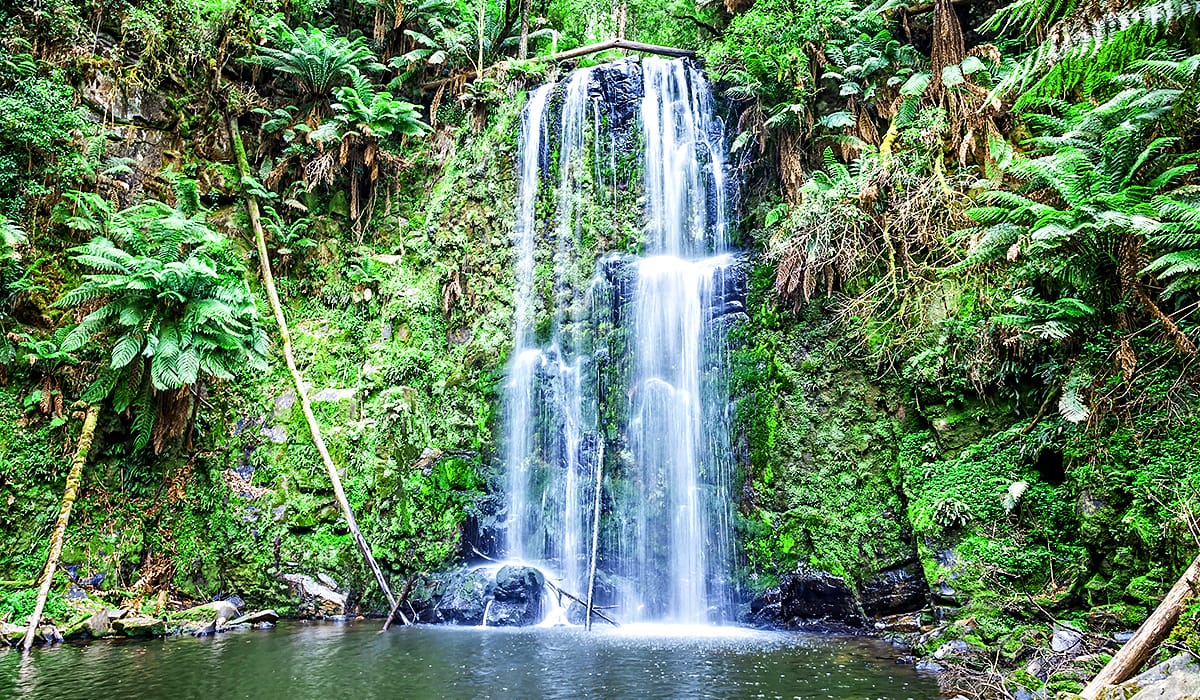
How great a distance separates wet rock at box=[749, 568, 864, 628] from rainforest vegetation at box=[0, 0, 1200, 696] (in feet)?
0.65

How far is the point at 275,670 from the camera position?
5.89m

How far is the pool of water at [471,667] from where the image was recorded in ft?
16.7

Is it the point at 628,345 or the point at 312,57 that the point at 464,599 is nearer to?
the point at 628,345

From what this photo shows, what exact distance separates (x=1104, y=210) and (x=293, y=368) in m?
10.2

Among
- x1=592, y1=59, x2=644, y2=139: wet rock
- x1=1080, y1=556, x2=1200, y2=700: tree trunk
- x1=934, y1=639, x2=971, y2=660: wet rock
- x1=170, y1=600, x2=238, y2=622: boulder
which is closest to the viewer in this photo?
x1=1080, y1=556, x2=1200, y2=700: tree trunk

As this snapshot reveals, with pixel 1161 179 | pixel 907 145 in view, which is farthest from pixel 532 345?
pixel 1161 179

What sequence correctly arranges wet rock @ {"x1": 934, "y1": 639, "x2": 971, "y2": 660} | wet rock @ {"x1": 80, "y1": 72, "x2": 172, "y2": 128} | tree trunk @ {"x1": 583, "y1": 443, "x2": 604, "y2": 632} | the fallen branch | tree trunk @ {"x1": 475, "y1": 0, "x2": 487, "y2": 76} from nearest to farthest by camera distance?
wet rock @ {"x1": 934, "y1": 639, "x2": 971, "y2": 660}, tree trunk @ {"x1": 583, "y1": 443, "x2": 604, "y2": 632}, the fallen branch, wet rock @ {"x1": 80, "y1": 72, "x2": 172, "y2": 128}, tree trunk @ {"x1": 475, "y1": 0, "x2": 487, "y2": 76}

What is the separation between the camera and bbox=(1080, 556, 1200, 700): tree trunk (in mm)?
3746

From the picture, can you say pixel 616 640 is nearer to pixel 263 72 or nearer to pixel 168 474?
pixel 168 474

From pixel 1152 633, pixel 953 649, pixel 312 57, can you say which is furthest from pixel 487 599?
pixel 312 57

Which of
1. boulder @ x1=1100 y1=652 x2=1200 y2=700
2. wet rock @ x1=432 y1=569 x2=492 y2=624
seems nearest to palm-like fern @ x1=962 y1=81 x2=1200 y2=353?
boulder @ x1=1100 y1=652 x2=1200 y2=700

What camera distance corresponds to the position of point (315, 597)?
930 centimetres

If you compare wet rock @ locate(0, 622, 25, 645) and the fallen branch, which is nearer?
wet rock @ locate(0, 622, 25, 645)

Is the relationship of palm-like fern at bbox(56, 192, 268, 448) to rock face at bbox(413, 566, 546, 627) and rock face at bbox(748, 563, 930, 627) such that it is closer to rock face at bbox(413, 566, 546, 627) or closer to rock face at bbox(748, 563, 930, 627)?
rock face at bbox(413, 566, 546, 627)
